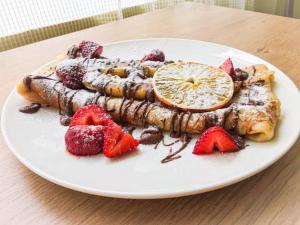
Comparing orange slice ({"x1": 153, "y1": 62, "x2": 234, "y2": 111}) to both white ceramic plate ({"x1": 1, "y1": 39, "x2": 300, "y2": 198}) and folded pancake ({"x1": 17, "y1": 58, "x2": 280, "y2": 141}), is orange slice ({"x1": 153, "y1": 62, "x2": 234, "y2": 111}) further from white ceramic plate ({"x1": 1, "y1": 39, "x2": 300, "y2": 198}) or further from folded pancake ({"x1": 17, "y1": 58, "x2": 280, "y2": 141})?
white ceramic plate ({"x1": 1, "y1": 39, "x2": 300, "y2": 198})

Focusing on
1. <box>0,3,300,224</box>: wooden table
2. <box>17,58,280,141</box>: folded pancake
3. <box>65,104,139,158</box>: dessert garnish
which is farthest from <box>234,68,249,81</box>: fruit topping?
<box>65,104,139,158</box>: dessert garnish

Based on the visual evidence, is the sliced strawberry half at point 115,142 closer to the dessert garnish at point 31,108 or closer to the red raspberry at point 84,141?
the red raspberry at point 84,141

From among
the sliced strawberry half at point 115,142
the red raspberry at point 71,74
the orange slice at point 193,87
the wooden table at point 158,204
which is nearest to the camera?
the wooden table at point 158,204

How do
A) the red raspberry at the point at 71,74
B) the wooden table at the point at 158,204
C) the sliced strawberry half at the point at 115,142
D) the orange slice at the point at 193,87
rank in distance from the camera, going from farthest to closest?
the red raspberry at the point at 71,74 < the orange slice at the point at 193,87 < the sliced strawberry half at the point at 115,142 < the wooden table at the point at 158,204

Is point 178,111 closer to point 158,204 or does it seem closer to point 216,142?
point 216,142

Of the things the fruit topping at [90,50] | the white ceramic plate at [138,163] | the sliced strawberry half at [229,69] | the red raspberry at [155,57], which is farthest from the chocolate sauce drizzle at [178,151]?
the fruit topping at [90,50]

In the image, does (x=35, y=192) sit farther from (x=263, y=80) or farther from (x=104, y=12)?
(x=104, y=12)
